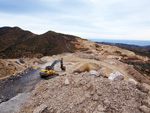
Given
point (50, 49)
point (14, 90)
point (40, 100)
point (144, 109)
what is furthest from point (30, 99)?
point (50, 49)

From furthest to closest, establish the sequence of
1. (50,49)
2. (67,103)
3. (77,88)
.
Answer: (50,49), (77,88), (67,103)

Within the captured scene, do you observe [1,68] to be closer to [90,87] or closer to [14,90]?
[14,90]

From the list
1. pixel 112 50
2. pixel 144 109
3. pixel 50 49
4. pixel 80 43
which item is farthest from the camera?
pixel 80 43

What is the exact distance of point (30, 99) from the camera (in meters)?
9.58

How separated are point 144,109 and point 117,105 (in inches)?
61.1

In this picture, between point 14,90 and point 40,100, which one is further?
point 14,90

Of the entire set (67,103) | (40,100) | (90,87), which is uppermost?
(90,87)

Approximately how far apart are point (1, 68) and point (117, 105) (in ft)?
53.7

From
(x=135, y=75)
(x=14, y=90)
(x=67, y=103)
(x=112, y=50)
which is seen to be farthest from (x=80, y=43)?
(x=67, y=103)

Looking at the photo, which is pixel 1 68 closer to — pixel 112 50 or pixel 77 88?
pixel 77 88

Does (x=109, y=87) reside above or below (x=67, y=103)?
above

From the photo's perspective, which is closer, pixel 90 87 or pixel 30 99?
pixel 90 87

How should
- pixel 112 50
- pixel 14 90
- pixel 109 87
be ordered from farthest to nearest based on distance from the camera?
1. pixel 112 50
2. pixel 14 90
3. pixel 109 87

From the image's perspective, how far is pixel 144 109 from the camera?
21.7 ft
